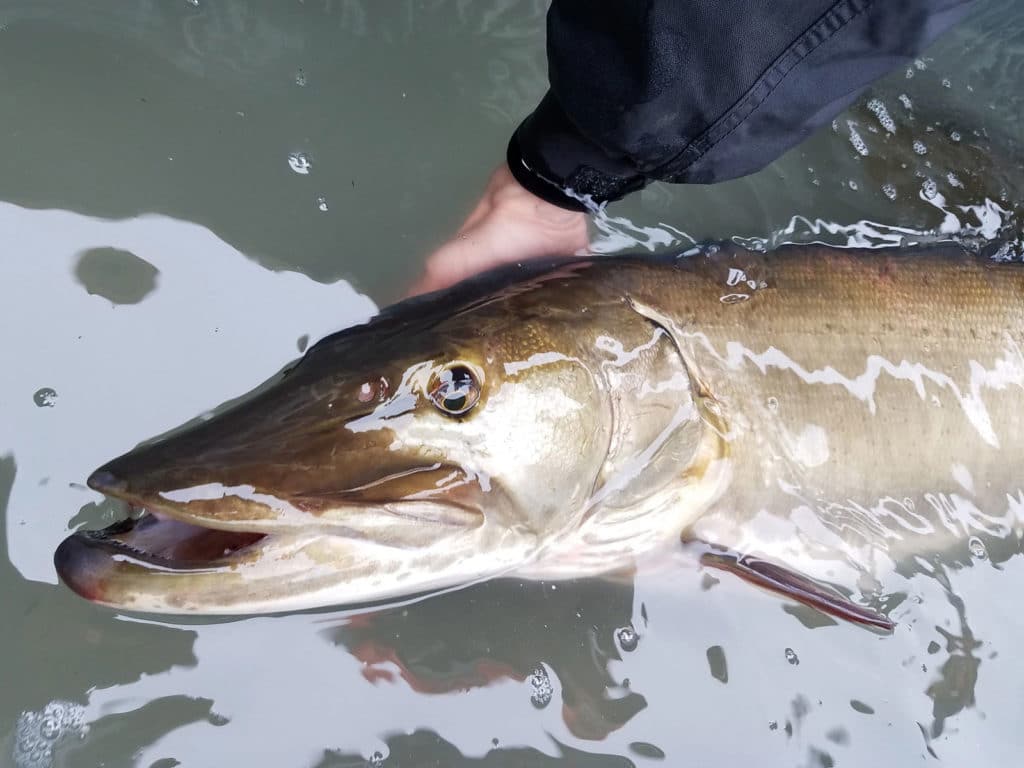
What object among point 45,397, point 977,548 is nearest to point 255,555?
point 45,397

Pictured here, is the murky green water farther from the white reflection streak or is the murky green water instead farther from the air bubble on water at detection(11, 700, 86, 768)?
the white reflection streak

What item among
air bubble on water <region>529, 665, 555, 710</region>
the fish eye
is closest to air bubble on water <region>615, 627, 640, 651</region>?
air bubble on water <region>529, 665, 555, 710</region>

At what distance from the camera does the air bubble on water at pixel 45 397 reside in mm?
2049

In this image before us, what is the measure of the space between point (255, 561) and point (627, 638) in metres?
1.01

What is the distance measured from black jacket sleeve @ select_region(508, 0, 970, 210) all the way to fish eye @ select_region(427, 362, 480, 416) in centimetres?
68

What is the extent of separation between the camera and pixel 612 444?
1.73 m

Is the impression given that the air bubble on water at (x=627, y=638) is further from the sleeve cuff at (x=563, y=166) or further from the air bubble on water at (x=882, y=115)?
the air bubble on water at (x=882, y=115)

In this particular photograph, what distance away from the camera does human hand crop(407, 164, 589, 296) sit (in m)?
2.11

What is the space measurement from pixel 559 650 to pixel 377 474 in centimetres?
81

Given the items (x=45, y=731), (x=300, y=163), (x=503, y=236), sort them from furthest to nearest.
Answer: (x=300, y=163) < (x=503, y=236) < (x=45, y=731)

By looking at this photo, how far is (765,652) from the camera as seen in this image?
2.10 metres

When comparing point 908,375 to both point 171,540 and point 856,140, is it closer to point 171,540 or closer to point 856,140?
point 856,140

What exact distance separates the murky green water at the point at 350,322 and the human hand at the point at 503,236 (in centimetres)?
26

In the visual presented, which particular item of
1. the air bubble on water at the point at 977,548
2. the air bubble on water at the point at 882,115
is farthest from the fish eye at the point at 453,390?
the air bubble on water at the point at 882,115
